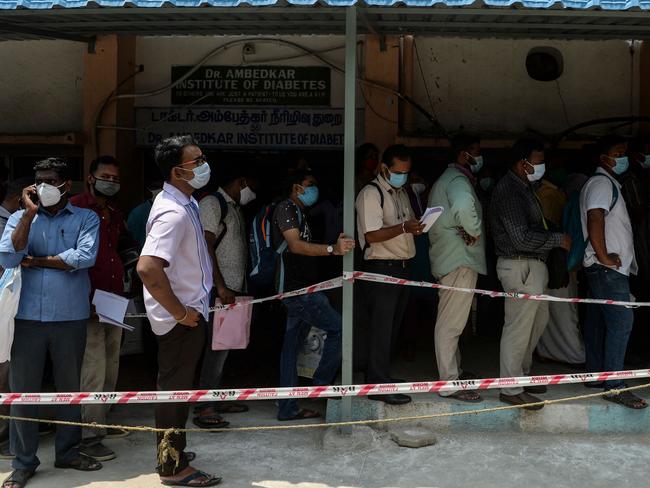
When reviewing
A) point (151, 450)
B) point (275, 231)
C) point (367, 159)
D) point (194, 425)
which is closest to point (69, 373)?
point (151, 450)

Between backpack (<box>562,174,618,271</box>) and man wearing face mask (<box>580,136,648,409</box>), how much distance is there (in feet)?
0.63

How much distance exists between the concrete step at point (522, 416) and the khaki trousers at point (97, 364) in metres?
1.49

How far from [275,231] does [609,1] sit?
2.58 meters

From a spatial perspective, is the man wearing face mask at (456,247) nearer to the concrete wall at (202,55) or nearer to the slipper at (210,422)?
the slipper at (210,422)

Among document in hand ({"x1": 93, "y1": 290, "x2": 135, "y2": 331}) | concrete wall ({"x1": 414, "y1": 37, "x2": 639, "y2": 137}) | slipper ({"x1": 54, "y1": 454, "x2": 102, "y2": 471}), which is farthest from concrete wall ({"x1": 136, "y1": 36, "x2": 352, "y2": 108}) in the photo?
slipper ({"x1": 54, "y1": 454, "x2": 102, "y2": 471})

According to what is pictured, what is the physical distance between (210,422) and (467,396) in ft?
5.81

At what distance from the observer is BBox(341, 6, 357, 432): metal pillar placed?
16.7 ft

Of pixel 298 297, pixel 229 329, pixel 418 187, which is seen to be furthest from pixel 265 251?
pixel 418 187

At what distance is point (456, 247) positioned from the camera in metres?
5.57

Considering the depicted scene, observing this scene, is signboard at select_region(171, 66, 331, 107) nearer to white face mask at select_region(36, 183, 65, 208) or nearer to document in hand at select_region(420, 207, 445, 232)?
document in hand at select_region(420, 207, 445, 232)

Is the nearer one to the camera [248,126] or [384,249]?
[384,249]

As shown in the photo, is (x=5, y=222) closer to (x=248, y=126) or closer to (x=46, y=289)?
(x=46, y=289)

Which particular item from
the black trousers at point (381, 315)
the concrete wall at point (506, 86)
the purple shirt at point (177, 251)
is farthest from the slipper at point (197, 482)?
the concrete wall at point (506, 86)

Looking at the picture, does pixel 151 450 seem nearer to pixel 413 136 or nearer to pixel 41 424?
pixel 41 424
